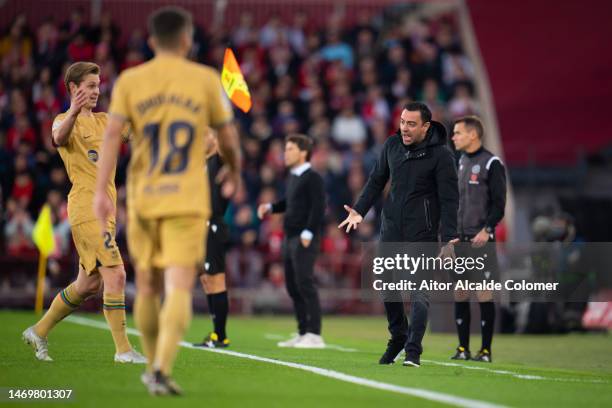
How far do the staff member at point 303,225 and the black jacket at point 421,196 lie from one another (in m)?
3.33

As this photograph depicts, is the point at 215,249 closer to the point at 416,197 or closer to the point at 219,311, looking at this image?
the point at 219,311

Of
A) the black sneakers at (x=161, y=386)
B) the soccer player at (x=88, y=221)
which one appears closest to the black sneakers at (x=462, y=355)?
the soccer player at (x=88, y=221)

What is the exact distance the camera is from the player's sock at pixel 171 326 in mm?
6445

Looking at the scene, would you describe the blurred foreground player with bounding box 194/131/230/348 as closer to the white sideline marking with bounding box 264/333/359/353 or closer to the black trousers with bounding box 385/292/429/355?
the white sideline marking with bounding box 264/333/359/353

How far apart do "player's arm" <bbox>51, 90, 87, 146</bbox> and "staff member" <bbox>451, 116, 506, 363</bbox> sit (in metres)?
4.43

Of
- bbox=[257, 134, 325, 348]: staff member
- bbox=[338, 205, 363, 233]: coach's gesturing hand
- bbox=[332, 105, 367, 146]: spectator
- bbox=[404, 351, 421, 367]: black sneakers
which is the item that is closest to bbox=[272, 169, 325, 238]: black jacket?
bbox=[257, 134, 325, 348]: staff member

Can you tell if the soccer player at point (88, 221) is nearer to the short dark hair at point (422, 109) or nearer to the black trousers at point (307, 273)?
the short dark hair at point (422, 109)

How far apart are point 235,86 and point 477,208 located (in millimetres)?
2834

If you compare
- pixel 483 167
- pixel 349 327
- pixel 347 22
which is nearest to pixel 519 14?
pixel 347 22

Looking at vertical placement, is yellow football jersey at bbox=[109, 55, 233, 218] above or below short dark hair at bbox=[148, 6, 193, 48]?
below

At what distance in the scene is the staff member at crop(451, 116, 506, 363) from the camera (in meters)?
11.5

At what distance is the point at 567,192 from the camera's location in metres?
24.9

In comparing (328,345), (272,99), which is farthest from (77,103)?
(272,99)

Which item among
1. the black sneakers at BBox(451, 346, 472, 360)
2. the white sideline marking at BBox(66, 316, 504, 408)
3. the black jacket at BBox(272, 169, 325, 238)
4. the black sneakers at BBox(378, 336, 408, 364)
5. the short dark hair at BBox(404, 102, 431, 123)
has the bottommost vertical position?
the black sneakers at BBox(451, 346, 472, 360)
